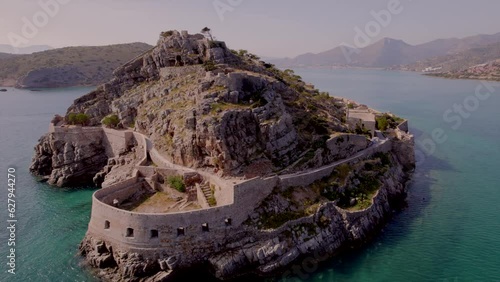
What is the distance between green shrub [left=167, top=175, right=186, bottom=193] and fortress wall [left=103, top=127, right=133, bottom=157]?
16.1 meters

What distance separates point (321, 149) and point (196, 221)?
18.9 meters

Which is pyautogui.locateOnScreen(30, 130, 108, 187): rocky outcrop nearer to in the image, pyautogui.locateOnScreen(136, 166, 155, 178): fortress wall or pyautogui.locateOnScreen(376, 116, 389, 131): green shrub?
pyautogui.locateOnScreen(136, 166, 155, 178): fortress wall

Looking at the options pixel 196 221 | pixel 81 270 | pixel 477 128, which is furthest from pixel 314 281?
pixel 477 128

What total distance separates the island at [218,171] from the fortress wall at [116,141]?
198 millimetres

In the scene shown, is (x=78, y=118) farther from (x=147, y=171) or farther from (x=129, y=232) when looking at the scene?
(x=129, y=232)

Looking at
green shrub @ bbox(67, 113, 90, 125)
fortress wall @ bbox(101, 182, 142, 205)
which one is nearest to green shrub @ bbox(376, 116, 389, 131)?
fortress wall @ bbox(101, 182, 142, 205)

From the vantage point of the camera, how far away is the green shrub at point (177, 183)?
4103 cm

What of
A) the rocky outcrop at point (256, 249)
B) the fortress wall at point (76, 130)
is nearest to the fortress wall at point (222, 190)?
the rocky outcrop at point (256, 249)

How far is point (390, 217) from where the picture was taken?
→ 149 ft

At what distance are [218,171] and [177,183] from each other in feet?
15.5

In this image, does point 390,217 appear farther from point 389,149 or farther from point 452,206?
point 389,149

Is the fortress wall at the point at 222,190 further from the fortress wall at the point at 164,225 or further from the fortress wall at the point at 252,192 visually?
the fortress wall at the point at 164,225

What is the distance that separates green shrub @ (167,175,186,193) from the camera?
41.0 meters

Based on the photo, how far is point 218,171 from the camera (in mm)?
41688
